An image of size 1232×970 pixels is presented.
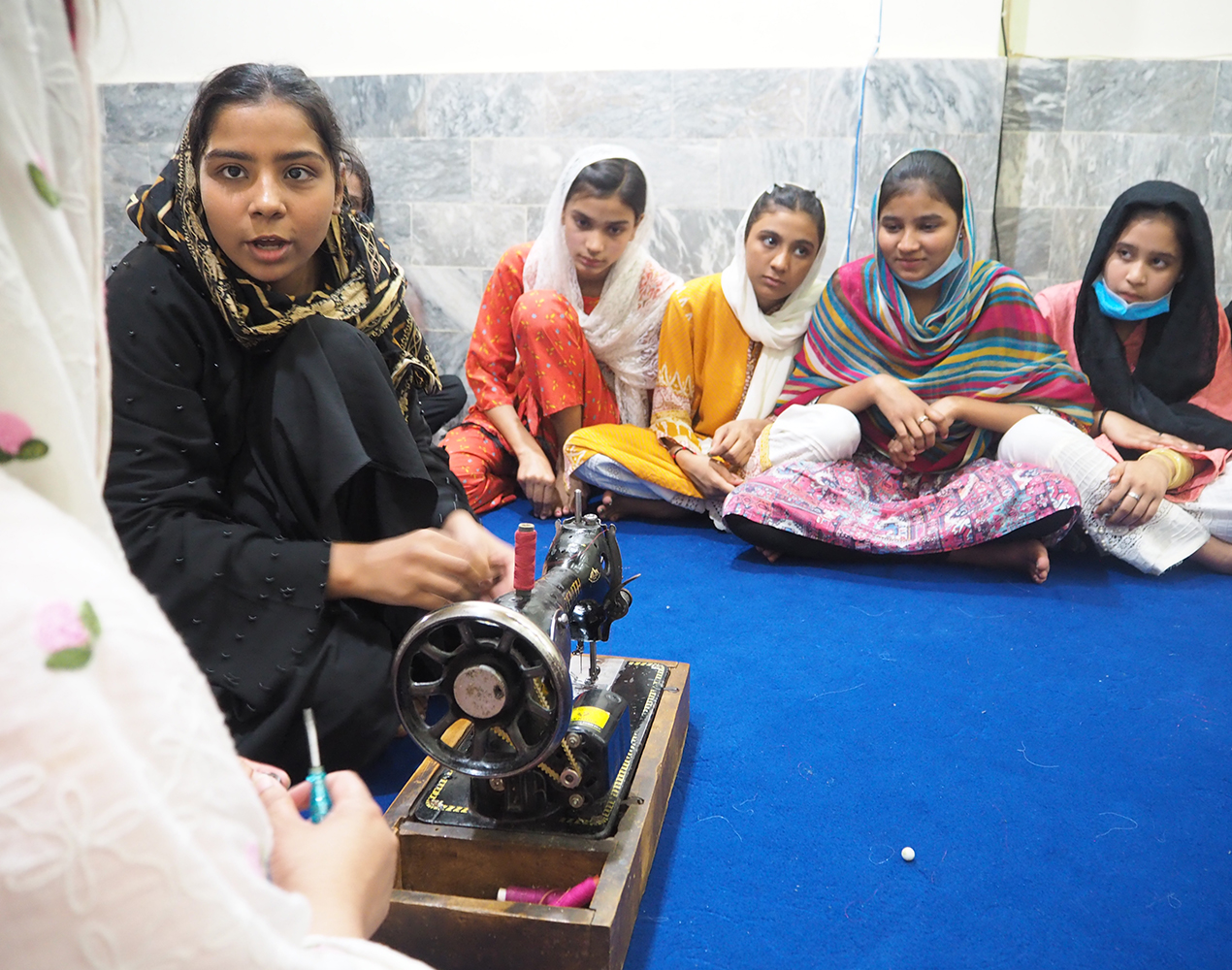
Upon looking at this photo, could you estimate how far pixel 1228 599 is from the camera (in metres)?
2.74

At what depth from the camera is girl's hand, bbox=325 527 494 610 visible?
1.65m

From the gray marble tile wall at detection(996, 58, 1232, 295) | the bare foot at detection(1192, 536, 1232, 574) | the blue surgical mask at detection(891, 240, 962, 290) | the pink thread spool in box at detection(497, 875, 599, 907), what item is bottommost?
the pink thread spool in box at detection(497, 875, 599, 907)

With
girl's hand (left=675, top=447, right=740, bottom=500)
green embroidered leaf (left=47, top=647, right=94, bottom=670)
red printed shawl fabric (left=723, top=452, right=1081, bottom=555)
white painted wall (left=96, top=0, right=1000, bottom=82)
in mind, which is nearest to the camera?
green embroidered leaf (left=47, top=647, right=94, bottom=670)

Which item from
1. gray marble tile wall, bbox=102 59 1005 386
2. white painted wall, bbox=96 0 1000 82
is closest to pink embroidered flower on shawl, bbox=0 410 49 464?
gray marble tile wall, bbox=102 59 1005 386

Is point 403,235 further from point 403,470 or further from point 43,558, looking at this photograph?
point 43,558

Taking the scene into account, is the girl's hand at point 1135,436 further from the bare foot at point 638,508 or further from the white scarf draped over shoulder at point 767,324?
the bare foot at point 638,508

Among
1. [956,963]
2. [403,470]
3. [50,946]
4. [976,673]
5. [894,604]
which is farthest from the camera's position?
[894,604]

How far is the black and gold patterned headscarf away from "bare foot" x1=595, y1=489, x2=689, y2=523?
4.81 feet

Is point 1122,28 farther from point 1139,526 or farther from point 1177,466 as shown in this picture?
point 1139,526

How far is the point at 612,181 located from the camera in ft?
11.6

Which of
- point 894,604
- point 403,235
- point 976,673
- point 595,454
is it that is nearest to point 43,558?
point 976,673

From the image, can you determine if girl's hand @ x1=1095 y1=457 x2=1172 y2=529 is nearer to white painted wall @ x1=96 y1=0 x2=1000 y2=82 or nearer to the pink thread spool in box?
white painted wall @ x1=96 y1=0 x2=1000 y2=82

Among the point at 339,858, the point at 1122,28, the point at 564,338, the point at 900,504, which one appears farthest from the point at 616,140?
the point at 339,858

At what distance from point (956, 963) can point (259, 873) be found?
4.06 ft
